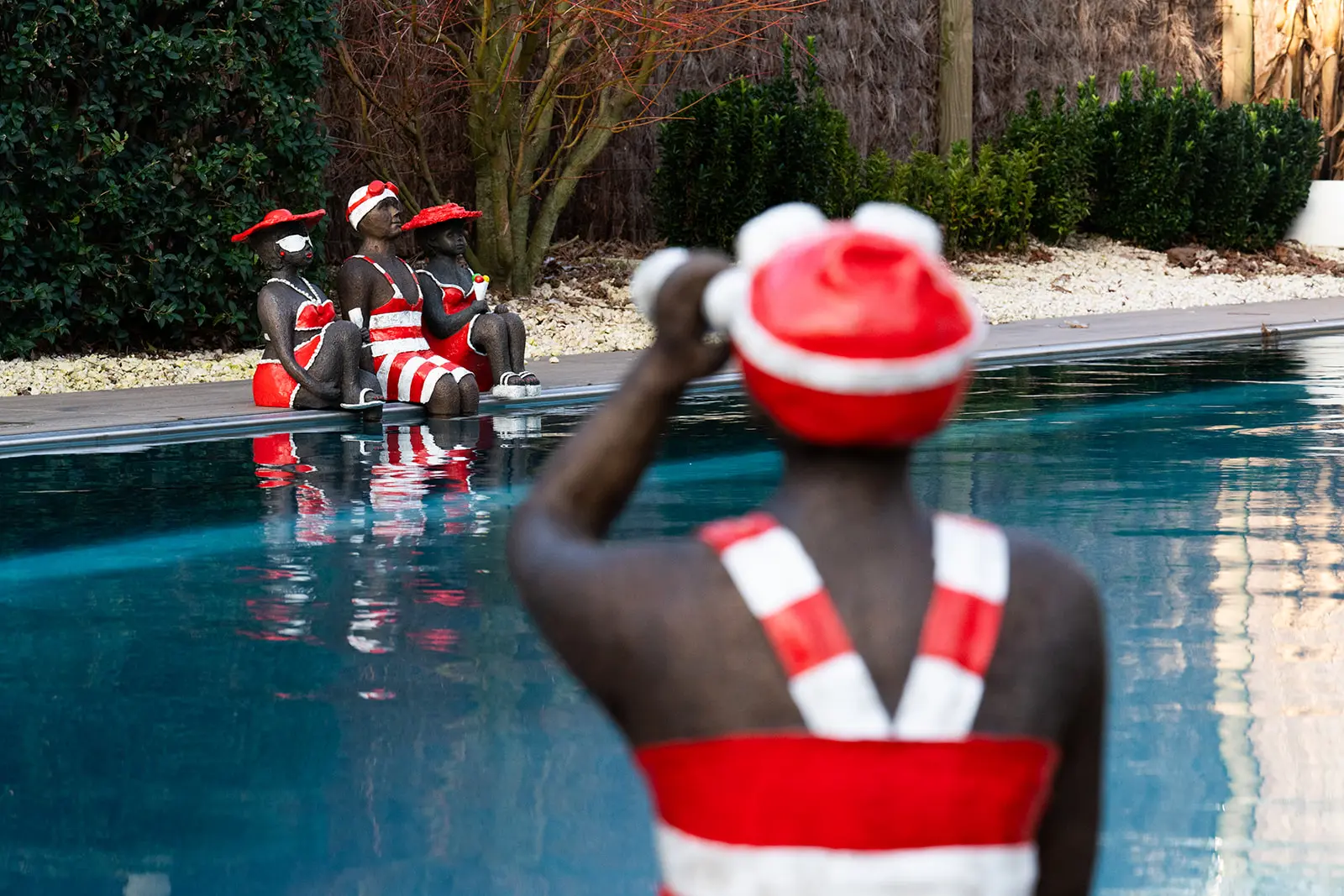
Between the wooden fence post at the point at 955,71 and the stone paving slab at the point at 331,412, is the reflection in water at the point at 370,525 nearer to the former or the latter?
the stone paving slab at the point at 331,412

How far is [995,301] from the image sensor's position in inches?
742

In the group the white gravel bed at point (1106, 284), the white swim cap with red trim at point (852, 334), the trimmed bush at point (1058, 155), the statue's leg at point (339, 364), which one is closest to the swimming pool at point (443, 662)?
the statue's leg at point (339, 364)

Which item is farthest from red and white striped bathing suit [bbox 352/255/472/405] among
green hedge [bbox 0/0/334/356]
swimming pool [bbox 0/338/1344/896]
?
green hedge [bbox 0/0/334/356]

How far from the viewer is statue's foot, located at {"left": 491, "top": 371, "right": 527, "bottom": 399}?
11.7 meters

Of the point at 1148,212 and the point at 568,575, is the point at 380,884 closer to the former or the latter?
the point at 568,575

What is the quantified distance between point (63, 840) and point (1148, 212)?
67.4 feet

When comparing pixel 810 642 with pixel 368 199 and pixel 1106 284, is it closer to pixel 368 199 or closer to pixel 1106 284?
pixel 368 199

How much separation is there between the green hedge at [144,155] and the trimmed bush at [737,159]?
5356 mm

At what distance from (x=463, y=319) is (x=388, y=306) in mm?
548

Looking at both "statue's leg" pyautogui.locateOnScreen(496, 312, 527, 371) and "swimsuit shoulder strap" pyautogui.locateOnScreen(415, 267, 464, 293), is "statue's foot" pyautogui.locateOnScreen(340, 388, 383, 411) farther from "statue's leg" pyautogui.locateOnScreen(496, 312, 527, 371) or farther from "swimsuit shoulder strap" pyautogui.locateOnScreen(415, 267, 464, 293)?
"swimsuit shoulder strap" pyautogui.locateOnScreen(415, 267, 464, 293)

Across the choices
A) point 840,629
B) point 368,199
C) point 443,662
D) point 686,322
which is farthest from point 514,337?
point 840,629

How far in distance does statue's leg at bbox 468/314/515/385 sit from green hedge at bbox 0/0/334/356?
9.54 feet

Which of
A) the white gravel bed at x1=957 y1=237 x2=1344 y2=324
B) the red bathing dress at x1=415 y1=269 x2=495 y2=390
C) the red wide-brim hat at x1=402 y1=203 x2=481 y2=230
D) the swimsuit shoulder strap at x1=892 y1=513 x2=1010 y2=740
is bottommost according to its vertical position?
the white gravel bed at x1=957 y1=237 x2=1344 y2=324

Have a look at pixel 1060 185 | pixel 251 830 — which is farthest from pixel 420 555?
pixel 1060 185
